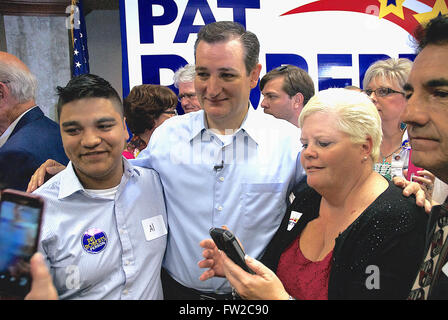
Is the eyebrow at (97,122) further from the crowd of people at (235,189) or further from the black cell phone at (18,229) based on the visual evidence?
the black cell phone at (18,229)

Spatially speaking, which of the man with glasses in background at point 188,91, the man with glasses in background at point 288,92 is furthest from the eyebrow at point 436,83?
the man with glasses in background at point 188,91

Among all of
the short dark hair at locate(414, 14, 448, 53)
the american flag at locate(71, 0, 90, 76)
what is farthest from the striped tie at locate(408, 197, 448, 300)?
the american flag at locate(71, 0, 90, 76)

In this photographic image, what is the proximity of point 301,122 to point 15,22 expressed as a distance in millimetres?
1474

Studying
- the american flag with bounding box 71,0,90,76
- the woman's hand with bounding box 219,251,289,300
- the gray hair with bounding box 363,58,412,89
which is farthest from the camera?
the american flag with bounding box 71,0,90,76

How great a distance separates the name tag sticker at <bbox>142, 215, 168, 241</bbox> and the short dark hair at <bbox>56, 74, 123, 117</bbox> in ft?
1.52

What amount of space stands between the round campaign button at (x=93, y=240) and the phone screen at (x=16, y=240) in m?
0.63

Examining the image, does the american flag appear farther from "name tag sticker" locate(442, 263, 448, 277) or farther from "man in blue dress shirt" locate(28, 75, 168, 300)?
"name tag sticker" locate(442, 263, 448, 277)

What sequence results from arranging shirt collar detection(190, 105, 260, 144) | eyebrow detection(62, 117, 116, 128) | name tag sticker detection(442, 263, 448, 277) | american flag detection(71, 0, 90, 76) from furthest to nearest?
american flag detection(71, 0, 90, 76) → shirt collar detection(190, 105, 260, 144) → eyebrow detection(62, 117, 116, 128) → name tag sticker detection(442, 263, 448, 277)

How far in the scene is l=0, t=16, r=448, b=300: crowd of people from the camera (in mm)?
1030

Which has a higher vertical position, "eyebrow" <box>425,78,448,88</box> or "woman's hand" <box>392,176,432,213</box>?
"eyebrow" <box>425,78,448,88</box>

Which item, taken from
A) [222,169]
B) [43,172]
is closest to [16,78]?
[43,172]

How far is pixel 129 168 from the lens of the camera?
1.50m

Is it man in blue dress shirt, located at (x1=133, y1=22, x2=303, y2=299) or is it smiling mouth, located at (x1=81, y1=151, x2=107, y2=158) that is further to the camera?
man in blue dress shirt, located at (x1=133, y1=22, x2=303, y2=299)

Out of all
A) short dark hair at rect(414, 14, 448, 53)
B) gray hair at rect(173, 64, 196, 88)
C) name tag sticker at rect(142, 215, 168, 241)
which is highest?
gray hair at rect(173, 64, 196, 88)
